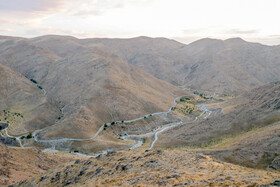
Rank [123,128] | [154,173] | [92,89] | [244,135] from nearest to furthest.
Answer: [154,173], [244,135], [123,128], [92,89]

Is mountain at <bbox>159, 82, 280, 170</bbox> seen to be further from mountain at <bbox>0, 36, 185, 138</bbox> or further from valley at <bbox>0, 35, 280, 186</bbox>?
mountain at <bbox>0, 36, 185, 138</bbox>

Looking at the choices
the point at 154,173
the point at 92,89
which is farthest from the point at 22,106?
the point at 154,173

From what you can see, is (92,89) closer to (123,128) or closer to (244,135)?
(123,128)

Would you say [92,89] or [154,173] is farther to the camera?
[92,89]

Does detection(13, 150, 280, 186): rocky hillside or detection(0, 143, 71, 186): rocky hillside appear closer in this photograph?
detection(13, 150, 280, 186): rocky hillside

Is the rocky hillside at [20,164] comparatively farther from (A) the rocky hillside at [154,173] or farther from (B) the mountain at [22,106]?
(B) the mountain at [22,106]

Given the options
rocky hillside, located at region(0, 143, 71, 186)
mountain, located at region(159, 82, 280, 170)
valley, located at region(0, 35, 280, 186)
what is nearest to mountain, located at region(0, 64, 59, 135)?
valley, located at region(0, 35, 280, 186)

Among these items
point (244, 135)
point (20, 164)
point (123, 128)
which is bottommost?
point (123, 128)

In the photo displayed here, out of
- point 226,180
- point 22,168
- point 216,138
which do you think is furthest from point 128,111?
point 226,180

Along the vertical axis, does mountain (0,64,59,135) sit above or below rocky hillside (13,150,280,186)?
below
